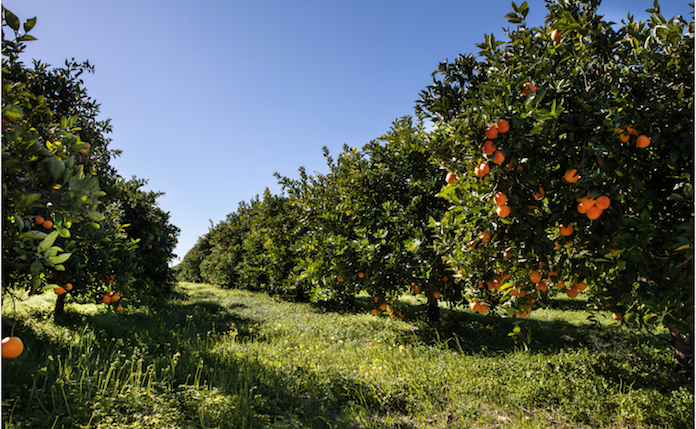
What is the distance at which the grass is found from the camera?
304 centimetres

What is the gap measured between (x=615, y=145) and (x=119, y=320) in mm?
8376

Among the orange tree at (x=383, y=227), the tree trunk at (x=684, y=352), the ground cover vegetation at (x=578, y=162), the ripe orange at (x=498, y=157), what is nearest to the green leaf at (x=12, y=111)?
the ground cover vegetation at (x=578, y=162)

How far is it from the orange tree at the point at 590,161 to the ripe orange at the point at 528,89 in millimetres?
13

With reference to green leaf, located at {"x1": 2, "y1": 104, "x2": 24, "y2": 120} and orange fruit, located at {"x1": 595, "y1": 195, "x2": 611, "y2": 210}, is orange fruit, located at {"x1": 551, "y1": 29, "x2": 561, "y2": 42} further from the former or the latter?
green leaf, located at {"x1": 2, "y1": 104, "x2": 24, "y2": 120}

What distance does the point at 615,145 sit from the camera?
2.43m

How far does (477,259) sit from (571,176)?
103 centimetres

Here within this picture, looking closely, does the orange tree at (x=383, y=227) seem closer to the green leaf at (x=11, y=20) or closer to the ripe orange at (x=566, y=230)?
the ripe orange at (x=566, y=230)

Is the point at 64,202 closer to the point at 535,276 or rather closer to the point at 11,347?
the point at 11,347

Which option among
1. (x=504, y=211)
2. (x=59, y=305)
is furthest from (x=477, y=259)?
(x=59, y=305)

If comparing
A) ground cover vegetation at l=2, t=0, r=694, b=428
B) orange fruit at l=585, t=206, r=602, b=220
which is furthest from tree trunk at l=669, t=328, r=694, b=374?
orange fruit at l=585, t=206, r=602, b=220

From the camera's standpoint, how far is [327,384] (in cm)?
407

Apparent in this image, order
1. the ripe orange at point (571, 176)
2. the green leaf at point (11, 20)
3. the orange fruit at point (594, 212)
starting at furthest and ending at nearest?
the ripe orange at point (571, 176) < the orange fruit at point (594, 212) < the green leaf at point (11, 20)

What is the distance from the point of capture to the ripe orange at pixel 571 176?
99.4 inches

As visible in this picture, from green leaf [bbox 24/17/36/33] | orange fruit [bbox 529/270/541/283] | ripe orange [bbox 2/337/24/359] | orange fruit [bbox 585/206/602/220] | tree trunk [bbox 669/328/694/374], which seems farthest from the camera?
tree trunk [bbox 669/328/694/374]
